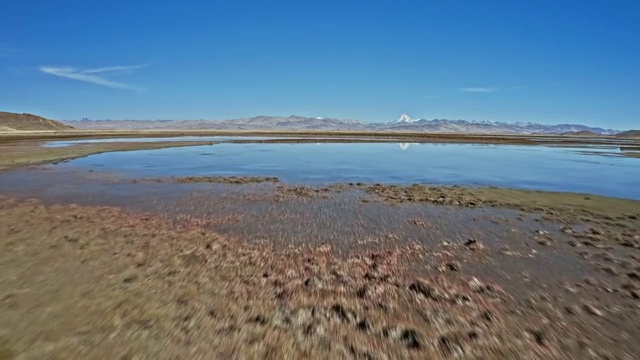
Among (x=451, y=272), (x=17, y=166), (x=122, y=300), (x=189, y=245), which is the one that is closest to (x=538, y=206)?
(x=451, y=272)

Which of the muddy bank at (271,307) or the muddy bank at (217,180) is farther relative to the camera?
the muddy bank at (217,180)

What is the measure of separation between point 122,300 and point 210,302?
1513 millimetres

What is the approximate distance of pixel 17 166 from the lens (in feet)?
85.7

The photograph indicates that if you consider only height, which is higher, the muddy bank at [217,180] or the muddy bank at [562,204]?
the muddy bank at [217,180]

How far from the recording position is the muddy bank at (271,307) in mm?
5027

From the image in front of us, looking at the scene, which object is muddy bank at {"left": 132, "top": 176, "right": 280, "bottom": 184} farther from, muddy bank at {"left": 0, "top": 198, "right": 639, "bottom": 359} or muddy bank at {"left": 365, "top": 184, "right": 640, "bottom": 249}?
muddy bank at {"left": 0, "top": 198, "right": 639, "bottom": 359}

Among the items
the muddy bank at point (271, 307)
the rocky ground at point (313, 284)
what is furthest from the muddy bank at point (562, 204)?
the muddy bank at point (271, 307)

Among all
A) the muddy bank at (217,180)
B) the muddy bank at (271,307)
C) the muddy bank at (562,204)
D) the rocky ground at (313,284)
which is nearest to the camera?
the muddy bank at (271,307)

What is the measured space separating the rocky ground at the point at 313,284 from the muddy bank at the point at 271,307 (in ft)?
0.10

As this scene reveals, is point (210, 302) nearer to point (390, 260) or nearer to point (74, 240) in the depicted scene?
point (390, 260)

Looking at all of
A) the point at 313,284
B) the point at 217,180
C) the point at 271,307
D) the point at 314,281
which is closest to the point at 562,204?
the point at 314,281

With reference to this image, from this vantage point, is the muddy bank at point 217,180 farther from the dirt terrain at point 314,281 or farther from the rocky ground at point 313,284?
the rocky ground at point 313,284

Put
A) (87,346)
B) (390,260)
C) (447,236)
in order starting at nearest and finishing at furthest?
(87,346), (390,260), (447,236)

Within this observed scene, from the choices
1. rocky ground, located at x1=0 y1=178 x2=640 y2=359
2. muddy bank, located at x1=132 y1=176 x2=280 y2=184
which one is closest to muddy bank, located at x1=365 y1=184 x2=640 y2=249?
rocky ground, located at x1=0 y1=178 x2=640 y2=359
